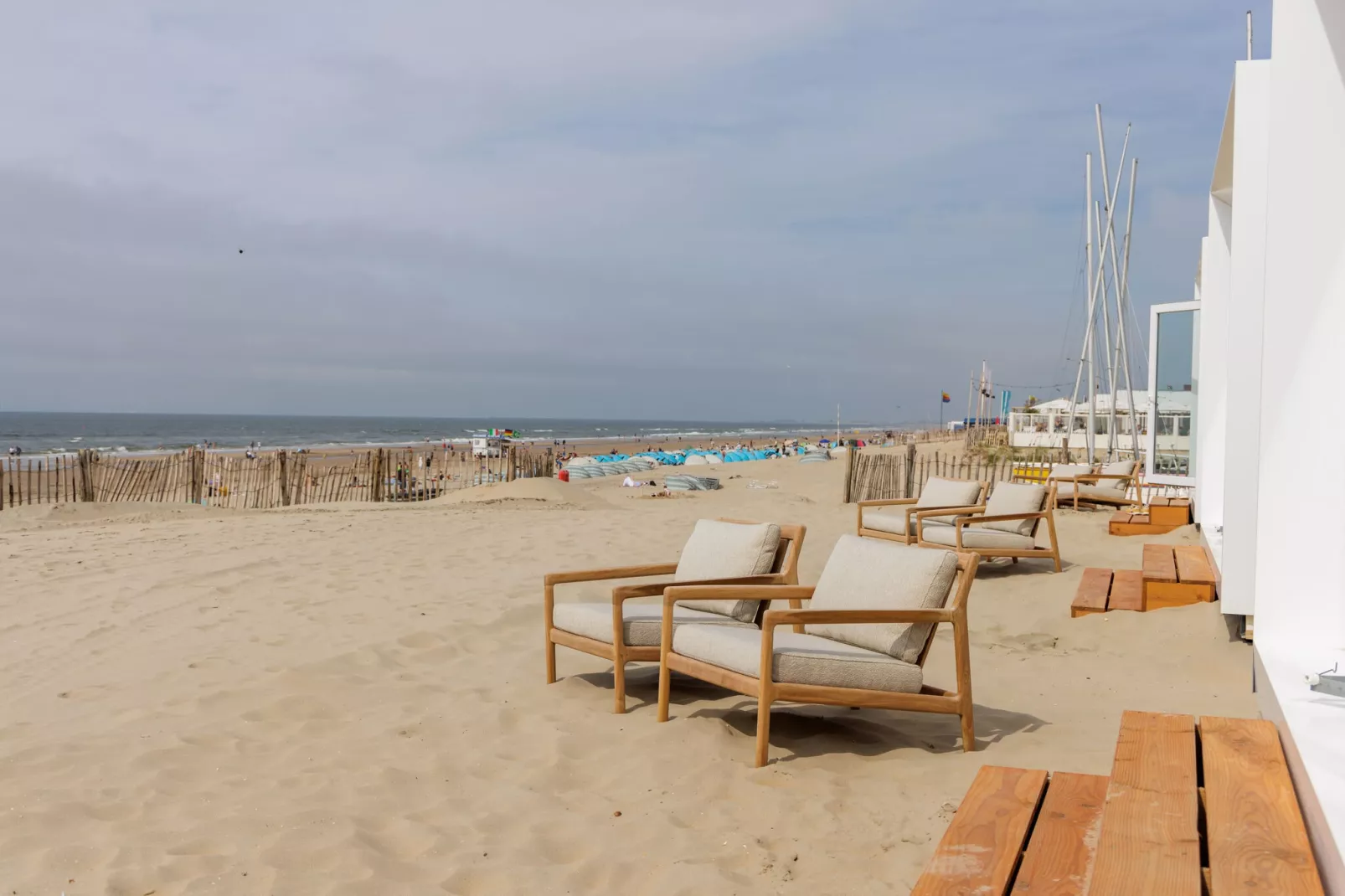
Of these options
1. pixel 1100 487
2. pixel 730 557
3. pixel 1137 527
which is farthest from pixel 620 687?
pixel 1100 487

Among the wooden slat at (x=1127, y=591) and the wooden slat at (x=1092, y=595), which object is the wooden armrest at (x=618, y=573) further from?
the wooden slat at (x=1127, y=591)

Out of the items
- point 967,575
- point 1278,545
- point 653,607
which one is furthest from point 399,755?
point 1278,545

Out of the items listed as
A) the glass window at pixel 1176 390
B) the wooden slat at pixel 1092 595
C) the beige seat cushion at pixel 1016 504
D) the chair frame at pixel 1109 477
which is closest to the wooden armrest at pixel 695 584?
the wooden slat at pixel 1092 595

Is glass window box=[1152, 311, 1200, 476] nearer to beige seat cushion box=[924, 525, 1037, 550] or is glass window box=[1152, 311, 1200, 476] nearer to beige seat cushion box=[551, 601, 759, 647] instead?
beige seat cushion box=[924, 525, 1037, 550]

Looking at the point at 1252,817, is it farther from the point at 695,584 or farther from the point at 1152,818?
the point at 695,584

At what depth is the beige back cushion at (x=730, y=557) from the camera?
4375 millimetres

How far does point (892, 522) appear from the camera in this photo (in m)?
7.86

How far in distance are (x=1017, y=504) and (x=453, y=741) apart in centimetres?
516

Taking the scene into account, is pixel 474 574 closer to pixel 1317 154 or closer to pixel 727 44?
pixel 1317 154

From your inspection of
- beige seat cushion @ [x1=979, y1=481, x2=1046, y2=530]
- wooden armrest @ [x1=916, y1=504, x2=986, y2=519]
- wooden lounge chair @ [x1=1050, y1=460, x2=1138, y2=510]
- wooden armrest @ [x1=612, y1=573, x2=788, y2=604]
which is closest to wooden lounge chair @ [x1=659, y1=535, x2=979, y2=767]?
wooden armrest @ [x1=612, y1=573, x2=788, y2=604]

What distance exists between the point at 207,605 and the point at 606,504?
8.89 m

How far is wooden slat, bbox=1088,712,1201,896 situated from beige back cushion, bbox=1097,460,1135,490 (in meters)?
9.21

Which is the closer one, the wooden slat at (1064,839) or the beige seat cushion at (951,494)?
the wooden slat at (1064,839)

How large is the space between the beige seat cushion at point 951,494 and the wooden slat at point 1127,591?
5.63 feet
